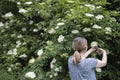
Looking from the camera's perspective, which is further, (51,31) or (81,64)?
(51,31)

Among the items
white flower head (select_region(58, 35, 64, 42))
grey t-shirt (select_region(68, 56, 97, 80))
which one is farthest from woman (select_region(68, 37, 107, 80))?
white flower head (select_region(58, 35, 64, 42))

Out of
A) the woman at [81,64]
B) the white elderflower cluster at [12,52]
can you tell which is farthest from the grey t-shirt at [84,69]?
the white elderflower cluster at [12,52]

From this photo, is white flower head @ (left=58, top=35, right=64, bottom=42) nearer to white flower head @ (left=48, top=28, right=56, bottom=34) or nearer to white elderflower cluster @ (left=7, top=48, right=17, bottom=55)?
white flower head @ (left=48, top=28, right=56, bottom=34)

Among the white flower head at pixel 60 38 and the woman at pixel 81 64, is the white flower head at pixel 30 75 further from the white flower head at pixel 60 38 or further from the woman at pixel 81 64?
the woman at pixel 81 64

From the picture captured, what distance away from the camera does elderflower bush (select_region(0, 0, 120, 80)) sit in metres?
7.45

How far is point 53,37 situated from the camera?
7828mm

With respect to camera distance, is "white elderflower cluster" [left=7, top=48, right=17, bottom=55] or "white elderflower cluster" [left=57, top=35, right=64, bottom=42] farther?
"white elderflower cluster" [left=7, top=48, right=17, bottom=55]

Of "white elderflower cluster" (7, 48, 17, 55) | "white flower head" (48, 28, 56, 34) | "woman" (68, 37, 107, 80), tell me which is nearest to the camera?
"woman" (68, 37, 107, 80)

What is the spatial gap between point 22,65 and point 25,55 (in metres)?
0.35

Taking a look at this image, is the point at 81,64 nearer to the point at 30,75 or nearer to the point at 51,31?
the point at 30,75

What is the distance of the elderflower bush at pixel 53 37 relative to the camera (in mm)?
7445

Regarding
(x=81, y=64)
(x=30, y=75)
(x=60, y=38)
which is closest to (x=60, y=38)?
(x=60, y=38)

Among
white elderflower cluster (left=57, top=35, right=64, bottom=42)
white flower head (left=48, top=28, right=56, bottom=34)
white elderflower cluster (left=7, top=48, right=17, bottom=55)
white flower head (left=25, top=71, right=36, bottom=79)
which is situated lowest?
white flower head (left=25, top=71, right=36, bottom=79)

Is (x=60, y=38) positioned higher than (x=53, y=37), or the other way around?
(x=60, y=38)
